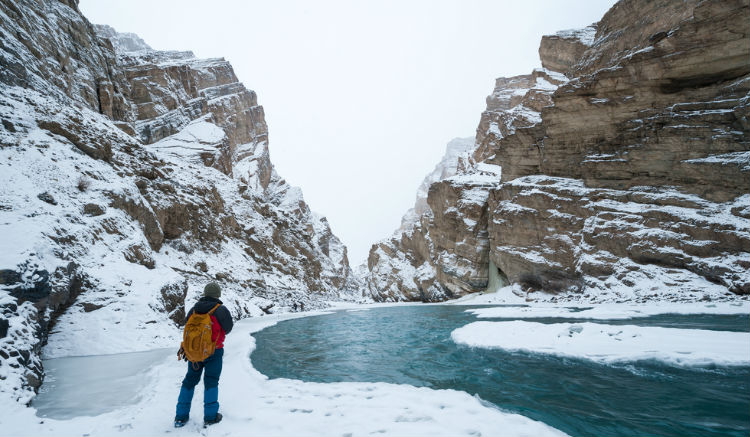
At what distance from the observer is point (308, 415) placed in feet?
16.0

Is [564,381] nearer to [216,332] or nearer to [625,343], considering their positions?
[625,343]

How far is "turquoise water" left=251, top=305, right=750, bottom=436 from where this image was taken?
15.2 ft

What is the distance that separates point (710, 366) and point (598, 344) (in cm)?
218

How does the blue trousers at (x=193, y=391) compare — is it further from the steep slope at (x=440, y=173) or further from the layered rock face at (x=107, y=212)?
the steep slope at (x=440, y=173)

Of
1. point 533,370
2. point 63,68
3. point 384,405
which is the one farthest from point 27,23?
point 533,370

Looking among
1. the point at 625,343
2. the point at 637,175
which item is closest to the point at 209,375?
the point at 625,343

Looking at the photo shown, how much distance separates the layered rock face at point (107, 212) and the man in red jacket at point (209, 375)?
328 centimetres

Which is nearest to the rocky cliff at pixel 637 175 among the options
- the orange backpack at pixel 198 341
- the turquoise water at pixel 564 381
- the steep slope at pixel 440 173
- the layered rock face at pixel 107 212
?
the turquoise water at pixel 564 381

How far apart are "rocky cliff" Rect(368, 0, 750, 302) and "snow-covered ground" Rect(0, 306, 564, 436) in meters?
24.1

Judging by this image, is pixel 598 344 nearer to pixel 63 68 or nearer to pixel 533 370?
pixel 533 370

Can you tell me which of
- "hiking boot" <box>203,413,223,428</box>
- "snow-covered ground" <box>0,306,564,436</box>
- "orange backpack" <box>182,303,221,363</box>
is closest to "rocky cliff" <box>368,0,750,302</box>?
"snow-covered ground" <box>0,306,564,436</box>

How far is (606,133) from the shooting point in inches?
1185

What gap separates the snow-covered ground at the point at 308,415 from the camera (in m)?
4.29

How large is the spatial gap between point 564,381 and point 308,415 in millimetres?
5245
